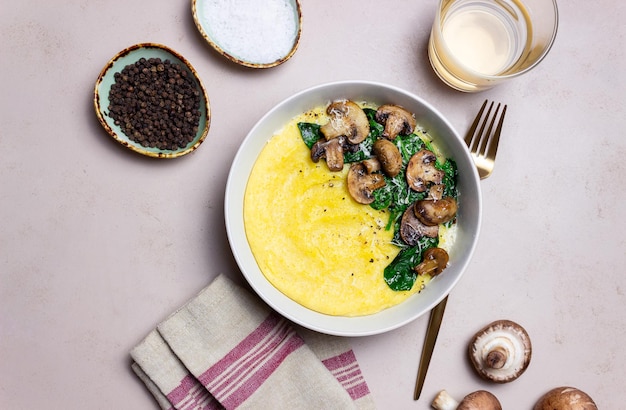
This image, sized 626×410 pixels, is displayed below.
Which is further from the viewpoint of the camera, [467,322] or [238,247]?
[467,322]

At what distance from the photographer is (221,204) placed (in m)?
3.18

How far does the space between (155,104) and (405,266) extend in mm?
1481

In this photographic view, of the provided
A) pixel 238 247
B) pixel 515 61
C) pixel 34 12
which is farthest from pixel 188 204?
pixel 515 61

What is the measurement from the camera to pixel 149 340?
10.1 feet

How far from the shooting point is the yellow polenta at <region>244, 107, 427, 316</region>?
2.93 metres

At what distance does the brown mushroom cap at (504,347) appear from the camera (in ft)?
10.3

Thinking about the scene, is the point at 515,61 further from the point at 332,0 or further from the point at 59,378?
the point at 59,378

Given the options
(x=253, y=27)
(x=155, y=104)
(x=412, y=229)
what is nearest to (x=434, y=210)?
(x=412, y=229)

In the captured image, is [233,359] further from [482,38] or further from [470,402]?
[482,38]

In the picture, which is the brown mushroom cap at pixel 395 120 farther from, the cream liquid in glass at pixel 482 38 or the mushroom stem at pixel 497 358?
the mushroom stem at pixel 497 358

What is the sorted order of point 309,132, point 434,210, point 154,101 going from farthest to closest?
point 154,101 < point 309,132 < point 434,210

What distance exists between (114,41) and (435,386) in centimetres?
246

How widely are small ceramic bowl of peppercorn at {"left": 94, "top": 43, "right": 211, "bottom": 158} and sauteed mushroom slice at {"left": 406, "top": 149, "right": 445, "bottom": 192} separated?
103 centimetres

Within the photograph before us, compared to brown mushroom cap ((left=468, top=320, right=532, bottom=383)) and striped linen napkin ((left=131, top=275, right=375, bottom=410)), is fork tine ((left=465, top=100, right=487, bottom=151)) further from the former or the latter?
striped linen napkin ((left=131, top=275, right=375, bottom=410))
